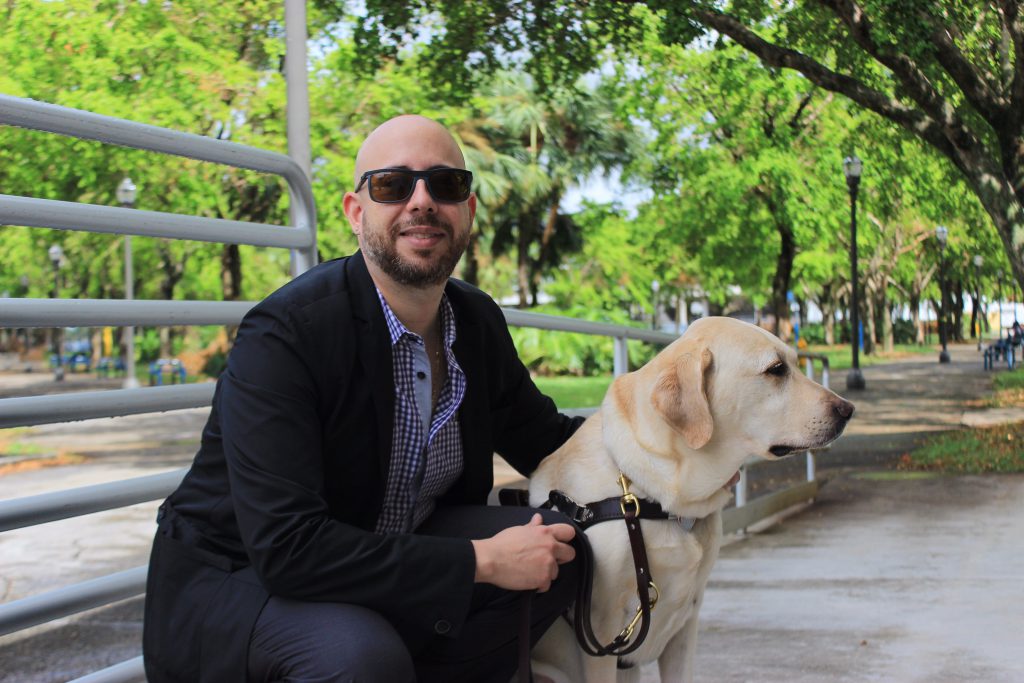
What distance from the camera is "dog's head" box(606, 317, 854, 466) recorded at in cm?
264

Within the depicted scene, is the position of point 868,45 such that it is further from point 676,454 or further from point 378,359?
point 378,359

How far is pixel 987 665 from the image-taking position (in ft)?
12.7

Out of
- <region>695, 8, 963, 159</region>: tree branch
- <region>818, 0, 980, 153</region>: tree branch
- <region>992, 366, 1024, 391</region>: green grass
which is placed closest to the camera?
<region>818, 0, 980, 153</region>: tree branch

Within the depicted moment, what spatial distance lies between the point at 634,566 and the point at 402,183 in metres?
1.09

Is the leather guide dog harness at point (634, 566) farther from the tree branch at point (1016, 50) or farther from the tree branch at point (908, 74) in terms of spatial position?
the tree branch at point (1016, 50)

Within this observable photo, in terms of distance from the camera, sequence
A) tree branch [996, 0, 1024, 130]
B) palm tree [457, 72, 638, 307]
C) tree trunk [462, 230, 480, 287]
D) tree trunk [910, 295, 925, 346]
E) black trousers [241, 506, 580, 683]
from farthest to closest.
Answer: tree trunk [910, 295, 925, 346] → palm tree [457, 72, 638, 307] → tree trunk [462, 230, 480, 287] → tree branch [996, 0, 1024, 130] → black trousers [241, 506, 580, 683]

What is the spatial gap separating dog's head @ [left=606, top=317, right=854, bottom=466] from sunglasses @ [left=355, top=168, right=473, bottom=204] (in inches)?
28.5

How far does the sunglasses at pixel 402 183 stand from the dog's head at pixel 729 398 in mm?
725

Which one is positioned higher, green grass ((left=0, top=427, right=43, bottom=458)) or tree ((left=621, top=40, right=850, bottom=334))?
tree ((left=621, top=40, right=850, bottom=334))

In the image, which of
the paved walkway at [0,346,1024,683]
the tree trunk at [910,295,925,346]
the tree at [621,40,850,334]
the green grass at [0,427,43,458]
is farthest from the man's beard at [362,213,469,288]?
the tree trunk at [910,295,925,346]

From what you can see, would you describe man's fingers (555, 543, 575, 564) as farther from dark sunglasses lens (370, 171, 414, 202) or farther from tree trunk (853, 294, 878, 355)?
tree trunk (853, 294, 878, 355)

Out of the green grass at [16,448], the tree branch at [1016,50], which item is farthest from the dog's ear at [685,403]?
the green grass at [16,448]

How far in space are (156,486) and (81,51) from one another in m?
21.2

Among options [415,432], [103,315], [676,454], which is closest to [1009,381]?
[676,454]
